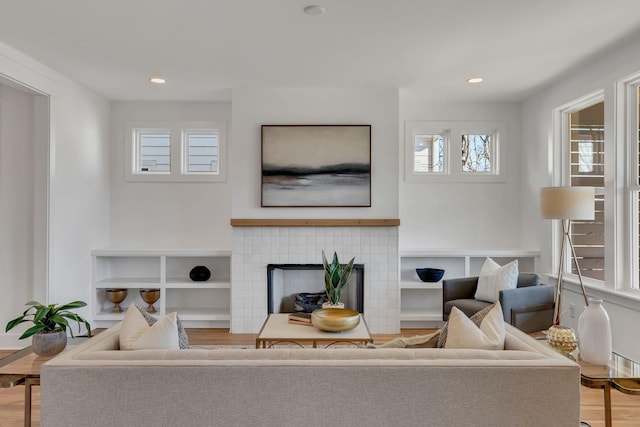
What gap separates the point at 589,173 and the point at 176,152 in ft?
13.9

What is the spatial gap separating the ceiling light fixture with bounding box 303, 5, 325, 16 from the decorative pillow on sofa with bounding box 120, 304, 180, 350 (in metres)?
1.94

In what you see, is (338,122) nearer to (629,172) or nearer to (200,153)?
(200,153)

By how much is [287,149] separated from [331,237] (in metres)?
1.01

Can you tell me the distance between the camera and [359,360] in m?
1.61

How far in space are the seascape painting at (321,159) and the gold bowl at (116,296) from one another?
5.98 ft

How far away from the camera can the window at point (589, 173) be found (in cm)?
365

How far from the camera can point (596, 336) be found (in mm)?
1996

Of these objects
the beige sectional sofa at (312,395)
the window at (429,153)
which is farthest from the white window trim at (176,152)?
the beige sectional sofa at (312,395)

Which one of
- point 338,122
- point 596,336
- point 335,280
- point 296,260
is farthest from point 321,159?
point 596,336

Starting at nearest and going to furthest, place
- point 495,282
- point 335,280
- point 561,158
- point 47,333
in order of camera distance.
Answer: point 47,333 → point 495,282 → point 335,280 → point 561,158

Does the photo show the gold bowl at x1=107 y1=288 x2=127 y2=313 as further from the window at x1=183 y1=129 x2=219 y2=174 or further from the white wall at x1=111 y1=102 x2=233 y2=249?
the window at x1=183 y1=129 x2=219 y2=174

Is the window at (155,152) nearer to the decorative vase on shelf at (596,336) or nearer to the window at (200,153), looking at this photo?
the window at (200,153)

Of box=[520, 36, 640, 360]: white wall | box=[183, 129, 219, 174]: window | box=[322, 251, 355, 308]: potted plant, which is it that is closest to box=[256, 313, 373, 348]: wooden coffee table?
box=[322, 251, 355, 308]: potted plant

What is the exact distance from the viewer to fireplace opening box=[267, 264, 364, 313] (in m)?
4.36
